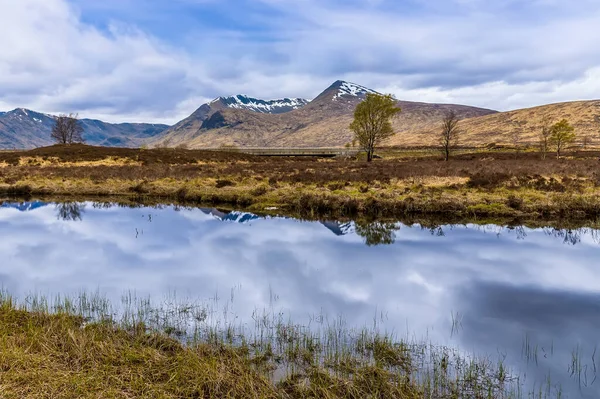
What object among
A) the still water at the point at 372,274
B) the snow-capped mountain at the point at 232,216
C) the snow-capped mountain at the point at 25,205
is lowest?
the still water at the point at 372,274

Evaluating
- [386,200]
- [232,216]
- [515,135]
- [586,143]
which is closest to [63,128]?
[232,216]

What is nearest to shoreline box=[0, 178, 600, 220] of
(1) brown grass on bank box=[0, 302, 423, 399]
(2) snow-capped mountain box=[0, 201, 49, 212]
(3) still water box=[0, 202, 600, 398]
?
(3) still water box=[0, 202, 600, 398]

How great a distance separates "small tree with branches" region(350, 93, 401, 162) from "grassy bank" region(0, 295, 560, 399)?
214 ft

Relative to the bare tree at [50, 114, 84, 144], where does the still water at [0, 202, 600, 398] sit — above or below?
below

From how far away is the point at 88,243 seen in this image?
69.1ft

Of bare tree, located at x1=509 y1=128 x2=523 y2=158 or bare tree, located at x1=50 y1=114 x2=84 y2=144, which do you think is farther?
bare tree, located at x1=509 y1=128 x2=523 y2=158

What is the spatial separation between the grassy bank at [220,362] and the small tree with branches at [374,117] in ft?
214

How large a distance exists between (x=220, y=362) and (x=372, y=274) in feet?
28.7

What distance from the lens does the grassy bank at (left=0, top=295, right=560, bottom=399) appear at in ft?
22.3

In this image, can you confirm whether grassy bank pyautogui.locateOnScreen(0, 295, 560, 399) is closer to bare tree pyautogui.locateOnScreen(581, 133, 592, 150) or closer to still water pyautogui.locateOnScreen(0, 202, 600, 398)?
still water pyautogui.locateOnScreen(0, 202, 600, 398)

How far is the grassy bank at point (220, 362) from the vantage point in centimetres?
679

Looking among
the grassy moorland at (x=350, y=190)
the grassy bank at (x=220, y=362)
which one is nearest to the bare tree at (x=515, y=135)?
the grassy moorland at (x=350, y=190)

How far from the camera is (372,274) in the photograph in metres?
15.4

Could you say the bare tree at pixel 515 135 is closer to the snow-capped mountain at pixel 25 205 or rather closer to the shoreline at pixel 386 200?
the shoreline at pixel 386 200
